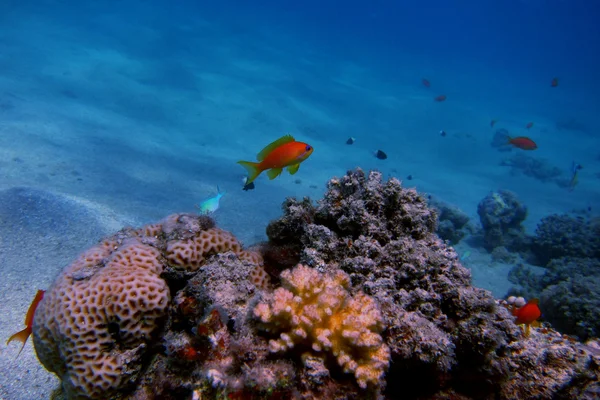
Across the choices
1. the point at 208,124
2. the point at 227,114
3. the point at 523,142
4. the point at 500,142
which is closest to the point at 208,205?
the point at 523,142

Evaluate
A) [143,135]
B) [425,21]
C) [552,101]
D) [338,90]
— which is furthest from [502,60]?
[143,135]

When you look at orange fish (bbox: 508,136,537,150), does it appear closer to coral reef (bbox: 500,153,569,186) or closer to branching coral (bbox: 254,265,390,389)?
A: branching coral (bbox: 254,265,390,389)

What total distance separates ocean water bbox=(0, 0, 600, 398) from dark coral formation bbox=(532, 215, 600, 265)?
2.15 metres

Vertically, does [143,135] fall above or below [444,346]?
below

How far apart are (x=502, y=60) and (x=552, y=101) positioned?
1403 inches

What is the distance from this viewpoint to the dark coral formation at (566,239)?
36.2 feet

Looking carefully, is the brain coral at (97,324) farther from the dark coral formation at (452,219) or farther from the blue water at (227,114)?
the dark coral formation at (452,219)

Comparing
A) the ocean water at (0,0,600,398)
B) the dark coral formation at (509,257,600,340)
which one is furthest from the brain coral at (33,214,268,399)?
the dark coral formation at (509,257,600,340)

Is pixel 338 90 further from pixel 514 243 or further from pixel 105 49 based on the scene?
pixel 514 243

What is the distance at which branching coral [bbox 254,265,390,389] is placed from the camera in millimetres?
1833

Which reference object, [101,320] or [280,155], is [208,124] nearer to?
[280,155]

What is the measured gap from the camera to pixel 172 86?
24.4 meters

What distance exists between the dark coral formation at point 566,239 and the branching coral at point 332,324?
12.9 metres

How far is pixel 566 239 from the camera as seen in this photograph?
1137 cm
